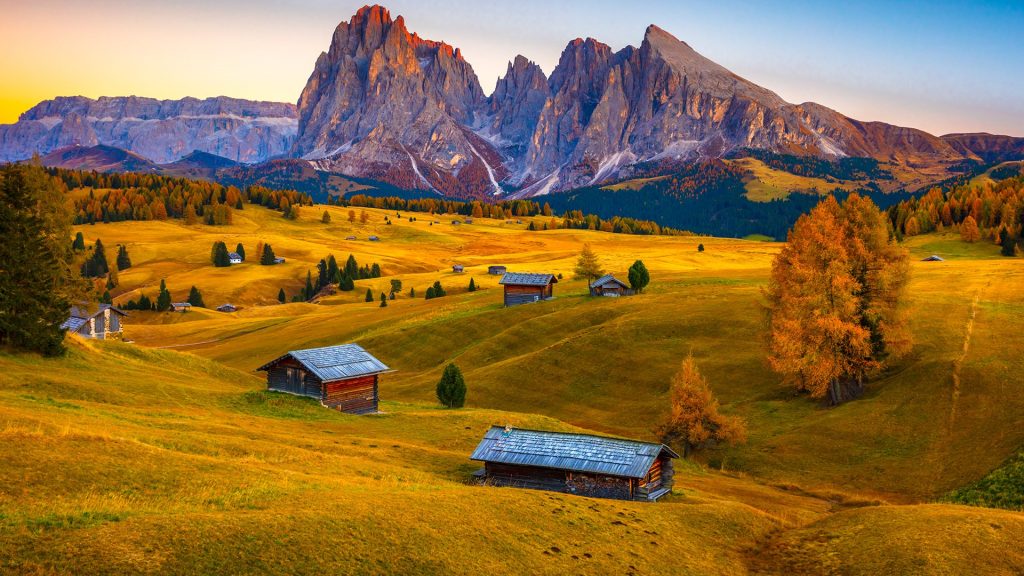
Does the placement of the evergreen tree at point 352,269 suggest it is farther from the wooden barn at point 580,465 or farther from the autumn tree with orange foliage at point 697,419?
the wooden barn at point 580,465

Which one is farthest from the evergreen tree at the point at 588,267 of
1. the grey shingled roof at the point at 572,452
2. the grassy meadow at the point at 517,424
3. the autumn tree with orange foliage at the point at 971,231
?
the autumn tree with orange foliage at the point at 971,231

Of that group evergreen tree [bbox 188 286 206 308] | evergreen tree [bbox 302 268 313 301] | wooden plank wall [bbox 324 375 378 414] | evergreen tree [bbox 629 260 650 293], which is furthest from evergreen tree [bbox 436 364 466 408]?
evergreen tree [bbox 302 268 313 301]

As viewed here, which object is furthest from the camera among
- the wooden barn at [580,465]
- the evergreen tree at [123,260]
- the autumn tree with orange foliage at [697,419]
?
the evergreen tree at [123,260]

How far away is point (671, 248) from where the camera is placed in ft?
623

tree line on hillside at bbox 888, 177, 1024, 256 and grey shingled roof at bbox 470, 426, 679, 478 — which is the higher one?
tree line on hillside at bbox 888, 177, 1024, 256

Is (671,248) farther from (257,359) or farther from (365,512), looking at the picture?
(365,512)

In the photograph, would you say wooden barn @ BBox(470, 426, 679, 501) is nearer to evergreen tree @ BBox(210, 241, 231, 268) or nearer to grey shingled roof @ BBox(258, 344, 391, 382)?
grey shingled roof @ BBox(258, 344, 391, 382)

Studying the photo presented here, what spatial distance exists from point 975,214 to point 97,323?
152 m

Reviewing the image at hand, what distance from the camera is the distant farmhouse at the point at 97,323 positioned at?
97.9m

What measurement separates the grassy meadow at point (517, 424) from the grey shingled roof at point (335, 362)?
3.36 meters

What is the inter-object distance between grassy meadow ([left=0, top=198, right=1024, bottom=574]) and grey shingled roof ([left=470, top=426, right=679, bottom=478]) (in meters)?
2.14

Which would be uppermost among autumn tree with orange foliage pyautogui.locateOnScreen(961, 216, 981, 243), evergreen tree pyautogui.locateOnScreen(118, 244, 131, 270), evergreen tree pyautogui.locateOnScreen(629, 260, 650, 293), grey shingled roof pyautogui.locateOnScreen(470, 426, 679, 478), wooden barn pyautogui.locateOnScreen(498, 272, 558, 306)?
autumn tree with orange foliage pyautogui.locateOnScreen(961, 216, 981, 243)

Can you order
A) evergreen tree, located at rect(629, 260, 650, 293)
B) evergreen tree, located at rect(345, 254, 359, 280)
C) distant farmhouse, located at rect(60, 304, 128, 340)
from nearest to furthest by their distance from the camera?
distant farmhouse, located at rect(60, 304, 128, 340)
evergreen tree, located at rect(629, 260, 650, 293)
evergreen tree, located at rect(345, 254, 359, 280)

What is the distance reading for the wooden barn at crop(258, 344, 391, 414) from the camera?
5544 cm
